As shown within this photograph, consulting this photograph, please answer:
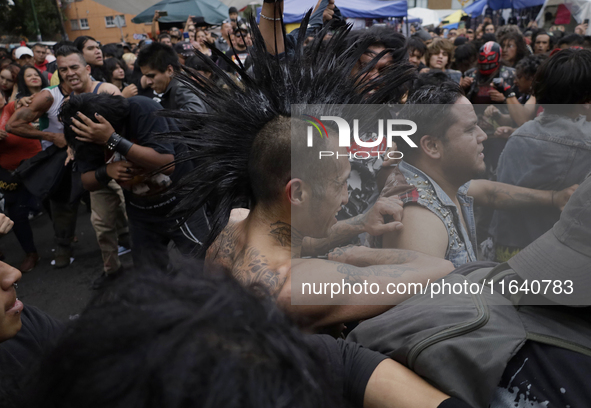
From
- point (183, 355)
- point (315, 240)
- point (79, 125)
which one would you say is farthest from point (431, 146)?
point (79, 125)

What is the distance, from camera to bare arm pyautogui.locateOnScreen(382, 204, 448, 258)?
1.76m

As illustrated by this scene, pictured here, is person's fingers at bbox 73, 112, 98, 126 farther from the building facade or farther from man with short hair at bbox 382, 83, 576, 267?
the building facade

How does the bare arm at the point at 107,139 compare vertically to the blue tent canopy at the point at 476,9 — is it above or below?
below

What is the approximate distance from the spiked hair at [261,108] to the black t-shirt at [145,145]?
→ 42.2 inches

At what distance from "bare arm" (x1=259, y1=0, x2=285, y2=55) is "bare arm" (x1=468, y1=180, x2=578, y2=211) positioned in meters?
1.34

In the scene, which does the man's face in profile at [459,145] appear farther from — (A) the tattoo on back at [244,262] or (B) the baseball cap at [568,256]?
(B) the baseball cap at [568,256]

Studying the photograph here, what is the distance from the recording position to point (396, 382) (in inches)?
38.4

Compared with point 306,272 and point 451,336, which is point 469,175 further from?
point 451,336

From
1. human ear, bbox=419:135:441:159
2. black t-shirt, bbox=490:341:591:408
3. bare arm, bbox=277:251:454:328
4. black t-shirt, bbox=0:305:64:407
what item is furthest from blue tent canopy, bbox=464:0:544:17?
black t-shirt, bbox=0:305:64:407

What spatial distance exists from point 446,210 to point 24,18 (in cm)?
3444

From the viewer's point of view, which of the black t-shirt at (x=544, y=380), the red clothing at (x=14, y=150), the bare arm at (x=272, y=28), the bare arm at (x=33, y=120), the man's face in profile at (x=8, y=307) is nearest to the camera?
the black t-shirt at (x=544, y=380)

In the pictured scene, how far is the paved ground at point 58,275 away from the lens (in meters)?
4.06

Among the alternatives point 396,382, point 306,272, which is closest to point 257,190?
point 306,272

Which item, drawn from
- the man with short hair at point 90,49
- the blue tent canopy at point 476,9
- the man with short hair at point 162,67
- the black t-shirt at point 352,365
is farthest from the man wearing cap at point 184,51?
the blue tent canopy at point 476,9
